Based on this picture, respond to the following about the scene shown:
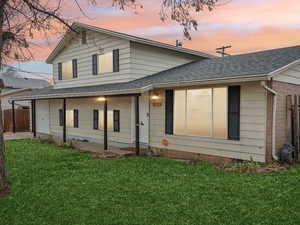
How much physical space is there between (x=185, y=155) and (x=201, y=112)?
178 centimetres

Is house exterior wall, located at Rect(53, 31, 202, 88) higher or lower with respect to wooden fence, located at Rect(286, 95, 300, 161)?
higher

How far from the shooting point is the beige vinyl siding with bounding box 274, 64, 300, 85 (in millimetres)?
8211

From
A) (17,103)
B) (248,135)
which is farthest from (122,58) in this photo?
(17,103)

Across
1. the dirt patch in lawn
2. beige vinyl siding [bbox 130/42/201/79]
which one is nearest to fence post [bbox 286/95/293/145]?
the dirt patch in lawn

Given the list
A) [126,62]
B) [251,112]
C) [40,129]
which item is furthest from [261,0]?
[40,129]

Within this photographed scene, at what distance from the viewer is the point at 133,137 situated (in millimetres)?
12016

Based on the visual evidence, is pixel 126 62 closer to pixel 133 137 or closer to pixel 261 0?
pixel 133 137

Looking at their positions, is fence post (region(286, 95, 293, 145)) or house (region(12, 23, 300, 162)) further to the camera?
fence post (region(286, 95, 293, 145))

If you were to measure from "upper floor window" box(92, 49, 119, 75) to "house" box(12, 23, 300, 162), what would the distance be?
0.16 feet

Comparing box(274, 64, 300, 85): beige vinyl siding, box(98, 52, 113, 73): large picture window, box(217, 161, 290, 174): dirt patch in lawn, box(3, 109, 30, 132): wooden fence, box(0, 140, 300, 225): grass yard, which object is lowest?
box(0, 140, 300, 225): grass yard

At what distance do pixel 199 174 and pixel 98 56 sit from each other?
922cm

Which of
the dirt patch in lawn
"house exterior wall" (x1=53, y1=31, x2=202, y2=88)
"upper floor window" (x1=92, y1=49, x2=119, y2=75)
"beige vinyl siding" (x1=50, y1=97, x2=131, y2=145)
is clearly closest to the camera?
the dirt patch in lawn

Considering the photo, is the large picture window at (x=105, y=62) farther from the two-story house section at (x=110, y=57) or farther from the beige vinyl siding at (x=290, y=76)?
the beige vinyl siding at (x=290, y=76)

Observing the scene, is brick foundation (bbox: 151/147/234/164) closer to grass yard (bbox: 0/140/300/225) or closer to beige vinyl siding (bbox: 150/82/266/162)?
beige vinyl siding (bbox: 150/82/266/162)
